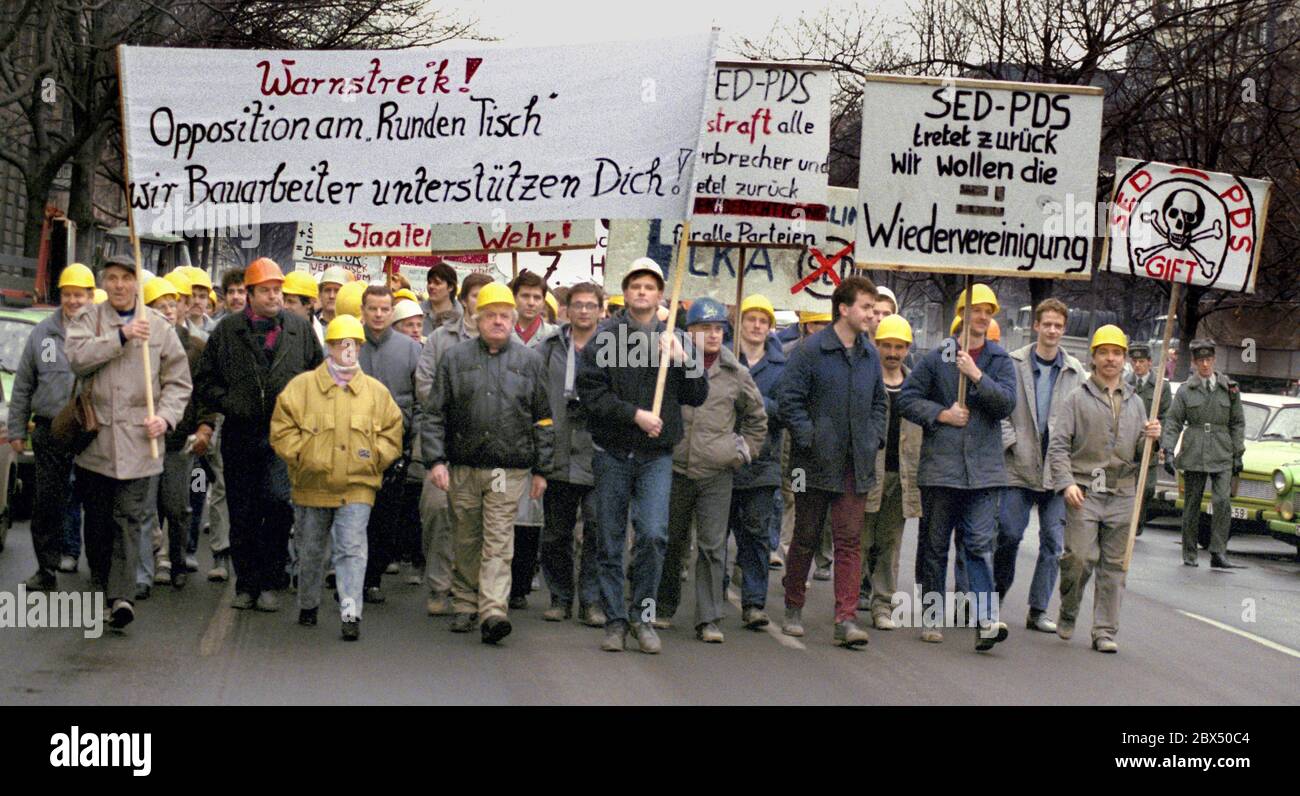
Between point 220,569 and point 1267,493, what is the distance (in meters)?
11.6

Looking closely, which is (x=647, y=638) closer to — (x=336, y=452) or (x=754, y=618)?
(x=754, y=618)

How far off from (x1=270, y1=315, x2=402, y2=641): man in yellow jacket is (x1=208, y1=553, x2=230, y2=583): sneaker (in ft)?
6.90

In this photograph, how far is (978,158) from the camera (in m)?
11.8

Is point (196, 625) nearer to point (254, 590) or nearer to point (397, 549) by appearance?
point (254, 590)

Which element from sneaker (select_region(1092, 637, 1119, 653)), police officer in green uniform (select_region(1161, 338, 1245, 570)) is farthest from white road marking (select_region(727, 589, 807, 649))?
police officer in green uniform (select_region(1161, 338, 1245, 570))

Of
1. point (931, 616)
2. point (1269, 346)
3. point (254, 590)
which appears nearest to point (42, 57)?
point (254, 590)

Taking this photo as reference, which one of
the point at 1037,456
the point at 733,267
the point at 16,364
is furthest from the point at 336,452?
the point at 16,364

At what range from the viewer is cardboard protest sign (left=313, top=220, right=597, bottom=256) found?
57.2 feet

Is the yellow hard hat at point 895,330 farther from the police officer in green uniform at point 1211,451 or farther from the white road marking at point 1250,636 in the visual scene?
the police officer in green uniform at point 1211,451

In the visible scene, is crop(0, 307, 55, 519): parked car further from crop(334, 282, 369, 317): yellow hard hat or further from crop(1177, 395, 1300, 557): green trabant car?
crop(1177, 395, 1300, 557): green trabant car

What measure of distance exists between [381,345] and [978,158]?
3981 mm

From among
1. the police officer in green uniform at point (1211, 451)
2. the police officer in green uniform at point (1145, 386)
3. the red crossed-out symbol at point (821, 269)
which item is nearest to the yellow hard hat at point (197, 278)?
the red crossed-out symbol at point (821, 269)

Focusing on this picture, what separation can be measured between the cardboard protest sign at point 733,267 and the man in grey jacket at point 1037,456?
180 inches

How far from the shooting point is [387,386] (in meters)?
12.0
